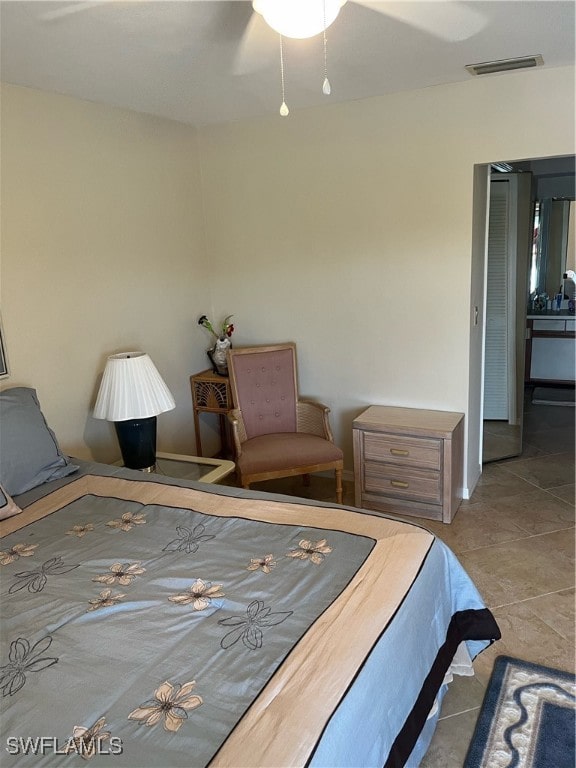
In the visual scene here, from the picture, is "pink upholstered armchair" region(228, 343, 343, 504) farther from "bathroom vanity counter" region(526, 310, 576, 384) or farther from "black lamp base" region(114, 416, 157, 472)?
"bathroom vanity counter" region(526, 310, 576, 384)

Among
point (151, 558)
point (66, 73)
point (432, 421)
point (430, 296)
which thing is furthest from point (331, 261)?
point (151, 558)

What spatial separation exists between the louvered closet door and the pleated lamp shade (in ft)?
7.78

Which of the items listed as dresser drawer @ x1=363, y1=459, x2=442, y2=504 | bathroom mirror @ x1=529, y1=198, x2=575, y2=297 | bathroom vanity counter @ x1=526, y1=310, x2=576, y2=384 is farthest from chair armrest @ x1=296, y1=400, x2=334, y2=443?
bathroom mirror @ x1=529, y1=198, x2=575, y2=297

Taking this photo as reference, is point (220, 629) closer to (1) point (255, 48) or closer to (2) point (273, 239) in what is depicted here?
(1) point (255, 48)

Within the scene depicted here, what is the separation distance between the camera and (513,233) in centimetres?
384

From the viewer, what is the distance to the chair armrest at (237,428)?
341 cm

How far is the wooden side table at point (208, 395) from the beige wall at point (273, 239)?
80 mm

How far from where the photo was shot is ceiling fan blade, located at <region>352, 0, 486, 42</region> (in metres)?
1.94

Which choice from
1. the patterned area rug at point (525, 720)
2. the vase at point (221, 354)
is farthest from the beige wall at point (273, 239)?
the patterned area rug at point (525, 720)

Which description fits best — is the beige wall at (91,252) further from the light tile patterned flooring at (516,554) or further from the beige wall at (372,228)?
the light tile patterned flooring at (516,554)

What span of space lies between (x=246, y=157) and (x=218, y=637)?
315cm

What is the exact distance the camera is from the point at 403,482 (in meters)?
3.30

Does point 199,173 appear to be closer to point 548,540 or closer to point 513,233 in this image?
point 513,233

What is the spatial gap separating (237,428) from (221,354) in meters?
0.64
